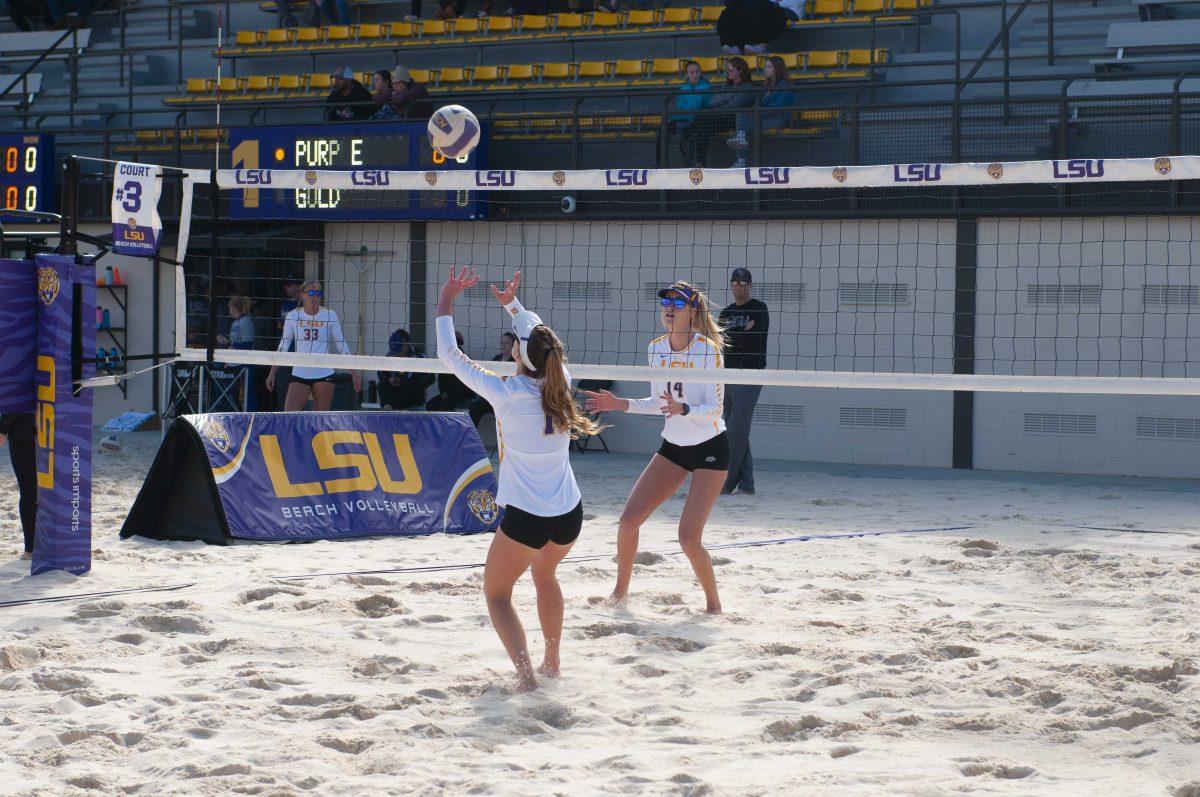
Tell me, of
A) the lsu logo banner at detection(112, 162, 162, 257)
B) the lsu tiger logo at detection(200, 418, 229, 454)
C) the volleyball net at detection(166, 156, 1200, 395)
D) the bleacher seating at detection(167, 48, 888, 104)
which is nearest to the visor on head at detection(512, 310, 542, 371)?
the lsu logo banner at detection(112, 162, 162, 257)

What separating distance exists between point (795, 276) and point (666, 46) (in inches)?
165

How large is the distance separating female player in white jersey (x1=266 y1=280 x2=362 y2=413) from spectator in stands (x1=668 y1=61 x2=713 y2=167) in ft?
13.5

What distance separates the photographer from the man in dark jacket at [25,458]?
22.8 ft

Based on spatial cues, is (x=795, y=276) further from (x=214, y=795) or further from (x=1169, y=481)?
(x=214, y=795)

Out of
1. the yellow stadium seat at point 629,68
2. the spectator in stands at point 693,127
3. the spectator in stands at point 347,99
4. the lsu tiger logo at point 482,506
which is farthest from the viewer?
the yellow stadium seat at point 629,68

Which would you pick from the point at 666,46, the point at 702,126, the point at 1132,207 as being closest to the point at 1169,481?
the point at 1132,207

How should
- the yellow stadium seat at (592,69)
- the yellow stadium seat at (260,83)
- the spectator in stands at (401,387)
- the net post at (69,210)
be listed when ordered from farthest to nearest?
the yellow stadium seat at (260,83), the yellow stadium seat at (592,69), the spectator in stands at (401,387), the net post at (69,210)

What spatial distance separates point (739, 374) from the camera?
6.32 metres

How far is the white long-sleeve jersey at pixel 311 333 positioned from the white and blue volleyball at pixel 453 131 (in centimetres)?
235

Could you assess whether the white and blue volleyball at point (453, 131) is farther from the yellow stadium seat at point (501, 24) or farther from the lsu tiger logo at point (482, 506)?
the yellow stadium seat at point (501, 24)

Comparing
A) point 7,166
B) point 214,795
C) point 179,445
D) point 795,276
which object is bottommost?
point 214,795

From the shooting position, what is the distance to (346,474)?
27.3 ft

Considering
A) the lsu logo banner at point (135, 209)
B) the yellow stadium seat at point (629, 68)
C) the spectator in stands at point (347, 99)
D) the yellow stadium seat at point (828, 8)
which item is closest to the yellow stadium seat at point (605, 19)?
the yellow stadium seat at point (629, 68)

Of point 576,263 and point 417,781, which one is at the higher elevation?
point 576,263
